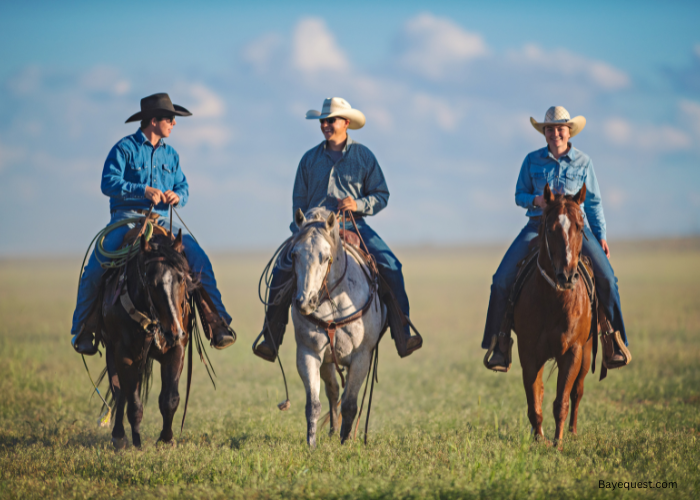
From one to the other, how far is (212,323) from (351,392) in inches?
72.4

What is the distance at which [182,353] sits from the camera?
715cm

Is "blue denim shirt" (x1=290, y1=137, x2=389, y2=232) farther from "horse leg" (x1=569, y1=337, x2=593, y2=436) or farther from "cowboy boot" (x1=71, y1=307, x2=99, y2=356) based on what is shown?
"horse leg" (x1=569, y1=337, x2=593, y2=436)

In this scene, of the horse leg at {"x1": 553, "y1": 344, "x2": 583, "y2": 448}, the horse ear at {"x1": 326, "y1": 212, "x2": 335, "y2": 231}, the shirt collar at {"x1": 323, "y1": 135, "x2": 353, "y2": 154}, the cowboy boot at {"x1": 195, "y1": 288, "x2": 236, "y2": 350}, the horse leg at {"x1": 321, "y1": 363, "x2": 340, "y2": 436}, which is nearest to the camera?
the horse ear at {"x1": 326, "y1": 212, "x2": 335, "y2": 231}

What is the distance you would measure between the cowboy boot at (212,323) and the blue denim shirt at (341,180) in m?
1.31

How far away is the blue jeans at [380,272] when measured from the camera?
7.66m

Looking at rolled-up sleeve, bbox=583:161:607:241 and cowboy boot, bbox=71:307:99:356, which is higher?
rolled-up sleeve, bbox=583:161:607:241

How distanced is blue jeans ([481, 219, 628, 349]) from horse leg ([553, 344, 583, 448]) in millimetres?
812

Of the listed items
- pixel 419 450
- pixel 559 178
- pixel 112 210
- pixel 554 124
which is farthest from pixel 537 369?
pixel 112 210

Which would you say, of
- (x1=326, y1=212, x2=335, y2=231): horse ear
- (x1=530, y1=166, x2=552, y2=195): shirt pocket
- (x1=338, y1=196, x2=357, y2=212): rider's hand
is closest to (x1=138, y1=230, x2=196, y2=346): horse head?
(x1=326, y1=212, x2=335, y2=231): horse ear

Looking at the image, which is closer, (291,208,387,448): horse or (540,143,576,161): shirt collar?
(291,208,387,448): horse

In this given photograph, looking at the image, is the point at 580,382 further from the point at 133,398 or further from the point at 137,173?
the point at 137,173

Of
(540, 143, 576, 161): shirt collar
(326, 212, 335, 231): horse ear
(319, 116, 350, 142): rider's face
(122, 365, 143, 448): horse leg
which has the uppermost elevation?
(319, 116, 350, 142): rider's face

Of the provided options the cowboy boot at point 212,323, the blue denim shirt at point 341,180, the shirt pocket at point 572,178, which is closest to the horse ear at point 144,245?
the cowboy boot at point 212,323

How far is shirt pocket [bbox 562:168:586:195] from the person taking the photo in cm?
760
